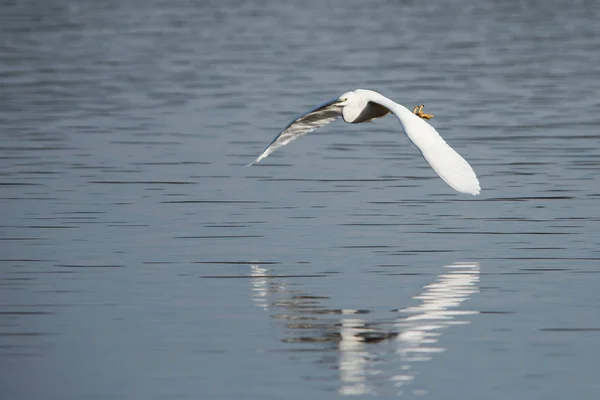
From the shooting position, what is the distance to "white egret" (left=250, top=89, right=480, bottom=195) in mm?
11547

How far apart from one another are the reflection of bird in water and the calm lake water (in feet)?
0.09

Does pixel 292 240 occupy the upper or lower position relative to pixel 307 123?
lower

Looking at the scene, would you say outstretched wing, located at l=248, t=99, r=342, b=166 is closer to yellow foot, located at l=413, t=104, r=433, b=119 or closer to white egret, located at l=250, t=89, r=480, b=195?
white egret, located at l=250, t=89, r=480, b=195

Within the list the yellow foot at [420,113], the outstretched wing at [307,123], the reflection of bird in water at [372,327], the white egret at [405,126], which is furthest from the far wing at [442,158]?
the outstretched wing at [307,123]

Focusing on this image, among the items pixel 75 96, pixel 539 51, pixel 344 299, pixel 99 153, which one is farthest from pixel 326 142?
pixel 539 51

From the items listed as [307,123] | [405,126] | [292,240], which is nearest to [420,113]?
[307,123]

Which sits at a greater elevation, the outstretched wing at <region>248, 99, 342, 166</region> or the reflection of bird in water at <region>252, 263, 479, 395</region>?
the outstretched wing at <region>248, 99, 342, 166</region>

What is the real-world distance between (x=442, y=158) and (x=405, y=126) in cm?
87

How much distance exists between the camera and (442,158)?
11812 mm

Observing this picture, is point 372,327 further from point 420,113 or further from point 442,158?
point 420,113

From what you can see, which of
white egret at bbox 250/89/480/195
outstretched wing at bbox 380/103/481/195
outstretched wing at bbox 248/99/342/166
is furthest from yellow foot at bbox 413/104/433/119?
outstretched wing at bbox 380/103/481/195

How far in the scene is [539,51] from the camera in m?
36.0

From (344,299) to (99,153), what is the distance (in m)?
9.08

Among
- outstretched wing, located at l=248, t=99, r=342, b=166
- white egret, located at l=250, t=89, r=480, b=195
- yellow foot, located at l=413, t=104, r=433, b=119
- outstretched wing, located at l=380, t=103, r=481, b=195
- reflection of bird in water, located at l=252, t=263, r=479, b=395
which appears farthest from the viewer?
outstretched wing, located at l=248, t=99, r=342, b=166
